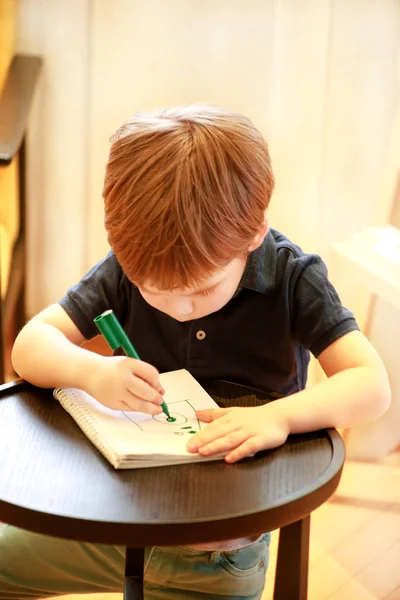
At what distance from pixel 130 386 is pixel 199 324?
0.18 meters

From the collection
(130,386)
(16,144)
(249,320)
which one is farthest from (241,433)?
(16,144)

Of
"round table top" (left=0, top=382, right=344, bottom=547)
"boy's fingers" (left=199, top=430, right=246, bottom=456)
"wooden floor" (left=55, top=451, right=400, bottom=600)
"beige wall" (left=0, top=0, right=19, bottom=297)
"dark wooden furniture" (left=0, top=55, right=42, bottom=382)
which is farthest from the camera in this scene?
"beige wall" (left=0, top=0, right=19, bottom=297)

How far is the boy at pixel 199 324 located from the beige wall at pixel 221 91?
0.90 meters

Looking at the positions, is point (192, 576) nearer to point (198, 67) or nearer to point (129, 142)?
point (129, 142)

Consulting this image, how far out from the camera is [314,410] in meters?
0.85

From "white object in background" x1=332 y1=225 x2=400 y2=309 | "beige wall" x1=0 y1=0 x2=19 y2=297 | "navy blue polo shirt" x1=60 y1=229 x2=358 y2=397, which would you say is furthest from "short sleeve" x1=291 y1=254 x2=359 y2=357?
"beige wall" x1=0 y1=0 x2=19 y2=297

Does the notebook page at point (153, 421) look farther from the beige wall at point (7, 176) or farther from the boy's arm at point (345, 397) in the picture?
the beige wall at point (7, 176)

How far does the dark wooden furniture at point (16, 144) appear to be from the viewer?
5.69 feet

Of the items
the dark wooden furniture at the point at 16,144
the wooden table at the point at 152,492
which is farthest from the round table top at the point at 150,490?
the dark wooden furniture at the point at 16,144

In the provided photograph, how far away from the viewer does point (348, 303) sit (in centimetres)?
181

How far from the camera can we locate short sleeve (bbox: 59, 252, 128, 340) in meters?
1.00

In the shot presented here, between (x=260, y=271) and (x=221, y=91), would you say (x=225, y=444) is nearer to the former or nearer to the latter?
(x=260, y=271)

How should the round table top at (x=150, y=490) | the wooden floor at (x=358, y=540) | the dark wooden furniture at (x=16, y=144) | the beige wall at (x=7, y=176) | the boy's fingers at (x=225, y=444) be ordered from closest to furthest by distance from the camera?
the round table top at (x=150, y=490) → the boy's fingers at (x=225, y=444) → the wooden floor at (x=358, y=540) → the dark wooden furniture at (x=16, y=144) → the beige wall at (x=7, y=176)

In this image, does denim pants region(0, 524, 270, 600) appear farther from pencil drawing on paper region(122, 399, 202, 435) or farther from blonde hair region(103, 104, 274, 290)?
blonde hair region(103, 104, 274, 290)
